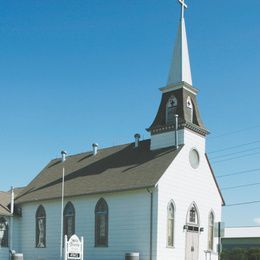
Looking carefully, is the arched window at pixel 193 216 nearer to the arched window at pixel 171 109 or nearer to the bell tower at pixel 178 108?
the bell tower at pixel 178 108

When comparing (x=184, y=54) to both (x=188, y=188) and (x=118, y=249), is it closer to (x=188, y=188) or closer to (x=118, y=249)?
(x=188, y=188)

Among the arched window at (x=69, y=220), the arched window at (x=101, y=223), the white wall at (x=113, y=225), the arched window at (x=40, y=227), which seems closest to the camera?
the white wall at (x=113, y=225)

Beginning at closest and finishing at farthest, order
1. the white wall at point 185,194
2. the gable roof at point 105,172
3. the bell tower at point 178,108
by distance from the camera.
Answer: the white wall at point 185,194 → the gable roof at point 105,172 → the bell tower at point 178,108

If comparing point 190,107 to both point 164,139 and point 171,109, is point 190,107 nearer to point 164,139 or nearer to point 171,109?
point 171,109

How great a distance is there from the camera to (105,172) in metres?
40.7

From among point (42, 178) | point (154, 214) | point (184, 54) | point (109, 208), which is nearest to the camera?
point (154, 214)

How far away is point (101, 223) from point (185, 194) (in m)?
6.41

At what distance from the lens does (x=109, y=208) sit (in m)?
37.8

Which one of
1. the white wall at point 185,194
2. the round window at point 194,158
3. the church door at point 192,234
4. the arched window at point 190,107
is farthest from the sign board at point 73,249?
the arched window at point 190,107

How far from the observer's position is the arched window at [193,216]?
38.0 m

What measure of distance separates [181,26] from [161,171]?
13.8 metres

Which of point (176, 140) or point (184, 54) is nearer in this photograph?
point (176, 140)

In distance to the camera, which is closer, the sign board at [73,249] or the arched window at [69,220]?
the sign board at [73,249]

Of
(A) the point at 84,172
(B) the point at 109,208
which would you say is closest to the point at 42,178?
(A) the point at 84,172
